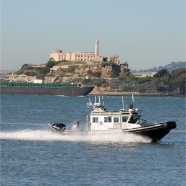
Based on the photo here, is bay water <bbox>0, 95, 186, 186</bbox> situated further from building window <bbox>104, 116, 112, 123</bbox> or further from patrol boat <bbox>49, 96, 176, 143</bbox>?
building window <bbox>104, 116, 112, 123</bbox>

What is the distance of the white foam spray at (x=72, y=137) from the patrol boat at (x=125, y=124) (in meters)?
0.22

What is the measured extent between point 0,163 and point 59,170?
130 inches

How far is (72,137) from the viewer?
45781mm

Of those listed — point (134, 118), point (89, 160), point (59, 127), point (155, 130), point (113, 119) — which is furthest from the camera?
point (59, 127)

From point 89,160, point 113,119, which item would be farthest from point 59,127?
point 89,160

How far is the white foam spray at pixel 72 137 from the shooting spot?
43969 millimetres

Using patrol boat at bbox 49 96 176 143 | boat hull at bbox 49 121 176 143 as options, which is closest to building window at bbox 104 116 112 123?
patrol boat at bbox 49 96 176 143

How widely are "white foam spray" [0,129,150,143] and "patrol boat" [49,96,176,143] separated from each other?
0.22 metres

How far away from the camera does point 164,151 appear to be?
135ft

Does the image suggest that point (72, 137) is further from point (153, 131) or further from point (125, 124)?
point (153, 131)

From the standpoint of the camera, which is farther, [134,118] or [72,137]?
[72,137]

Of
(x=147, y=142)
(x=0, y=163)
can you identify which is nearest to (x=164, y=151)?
(x=147, y=142)

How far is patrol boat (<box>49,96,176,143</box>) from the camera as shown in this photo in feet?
143

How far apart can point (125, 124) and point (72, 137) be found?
3.51 m
